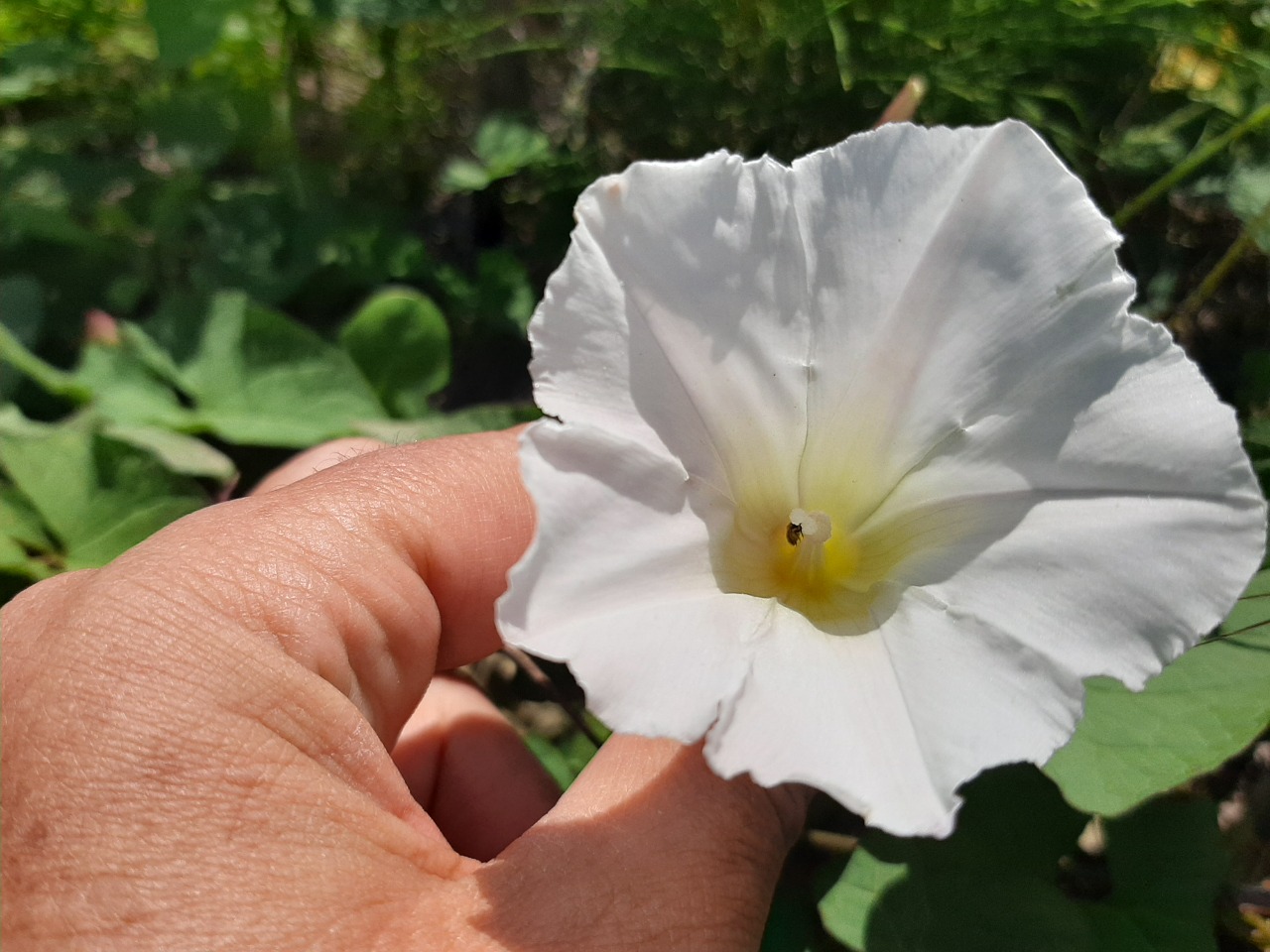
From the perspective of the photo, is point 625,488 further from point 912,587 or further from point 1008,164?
point 1008,164

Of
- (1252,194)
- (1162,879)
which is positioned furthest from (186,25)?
(1162,879)

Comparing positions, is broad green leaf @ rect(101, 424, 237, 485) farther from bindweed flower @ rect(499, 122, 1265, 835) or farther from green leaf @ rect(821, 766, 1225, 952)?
green leaf @ rect(821, 766, 1225, 952)

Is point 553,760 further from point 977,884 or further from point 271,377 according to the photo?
point 271,377

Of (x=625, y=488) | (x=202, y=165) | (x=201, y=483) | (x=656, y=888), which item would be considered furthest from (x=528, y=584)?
(x=202, y=165)

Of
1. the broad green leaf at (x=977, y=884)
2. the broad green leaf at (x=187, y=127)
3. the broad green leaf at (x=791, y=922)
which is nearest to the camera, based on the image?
the broad green leaf at (x=977, y=884)

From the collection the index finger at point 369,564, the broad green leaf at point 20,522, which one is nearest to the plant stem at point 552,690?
the index finger at point 369,564

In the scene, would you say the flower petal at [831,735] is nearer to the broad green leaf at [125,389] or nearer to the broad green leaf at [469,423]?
the broad green leaf at [469,423]

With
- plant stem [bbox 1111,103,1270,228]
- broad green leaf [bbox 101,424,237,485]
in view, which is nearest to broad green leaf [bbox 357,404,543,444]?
broad green leaf [bbox 101,424,237,485]
